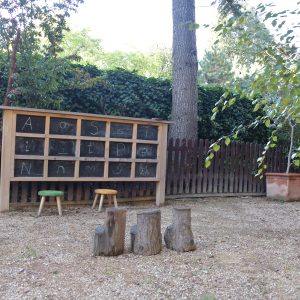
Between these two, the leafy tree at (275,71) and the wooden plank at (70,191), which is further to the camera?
the wooden plank at (70,191)

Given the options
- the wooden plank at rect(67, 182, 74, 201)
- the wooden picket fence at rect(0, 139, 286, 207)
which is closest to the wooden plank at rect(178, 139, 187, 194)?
the wooden picket fence at rect(0, 139, 286, 207)

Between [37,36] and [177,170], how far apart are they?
3.80 m

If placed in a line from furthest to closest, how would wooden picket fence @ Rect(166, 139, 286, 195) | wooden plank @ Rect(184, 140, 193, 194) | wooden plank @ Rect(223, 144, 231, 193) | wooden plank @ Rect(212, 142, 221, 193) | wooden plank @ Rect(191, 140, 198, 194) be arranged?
wooden plank @ Rect(223, 144, 231, 193) < wooden plank @ Rect(212, 142, 221, 193) < wooden plank @ Rect(191, 140, 198, 194) < wooden plank @ Rect(184, 140, 193, 194) < wooden picket fence @ Rect(166, 139, 286, 195)

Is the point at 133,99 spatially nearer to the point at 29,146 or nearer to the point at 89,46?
the point at 29,146

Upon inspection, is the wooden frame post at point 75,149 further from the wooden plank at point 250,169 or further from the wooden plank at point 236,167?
the wooden plank at point 250,169

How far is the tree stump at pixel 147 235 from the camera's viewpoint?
13.0 ft

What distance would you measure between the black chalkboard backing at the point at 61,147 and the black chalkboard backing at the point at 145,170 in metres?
1.29

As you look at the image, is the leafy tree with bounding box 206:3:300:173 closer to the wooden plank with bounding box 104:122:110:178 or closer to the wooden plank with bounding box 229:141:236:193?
the wooden plank with bounding box 104:122:110:178

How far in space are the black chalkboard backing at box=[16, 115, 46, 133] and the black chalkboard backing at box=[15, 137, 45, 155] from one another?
14 centimetres

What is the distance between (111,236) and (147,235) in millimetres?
368

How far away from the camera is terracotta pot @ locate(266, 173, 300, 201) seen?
8727mm

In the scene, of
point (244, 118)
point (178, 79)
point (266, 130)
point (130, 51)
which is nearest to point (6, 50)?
point (178, 79)

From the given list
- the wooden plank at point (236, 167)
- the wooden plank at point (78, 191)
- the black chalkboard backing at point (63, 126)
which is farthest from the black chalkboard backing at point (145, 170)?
the wooden plank at point (236, 167)

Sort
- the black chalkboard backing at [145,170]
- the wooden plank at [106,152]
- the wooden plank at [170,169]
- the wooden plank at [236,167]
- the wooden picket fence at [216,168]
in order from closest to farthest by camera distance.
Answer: the wooden plank at [106,152], the black chalkboard backing at [145,170], the wooden plank at [170,169], the wooden picket fence at [216,168], the wooden plank at [236,167]
